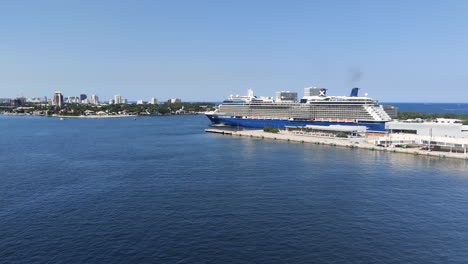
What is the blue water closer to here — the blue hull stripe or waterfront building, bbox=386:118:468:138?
waterfront building, bbox=386:118:468:138

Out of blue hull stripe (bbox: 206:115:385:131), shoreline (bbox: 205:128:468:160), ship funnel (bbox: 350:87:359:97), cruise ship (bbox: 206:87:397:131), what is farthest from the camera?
ship funnel (bbox: 350:87:359:97)

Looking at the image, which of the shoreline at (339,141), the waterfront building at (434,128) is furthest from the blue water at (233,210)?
the waterfront building at (434,128)

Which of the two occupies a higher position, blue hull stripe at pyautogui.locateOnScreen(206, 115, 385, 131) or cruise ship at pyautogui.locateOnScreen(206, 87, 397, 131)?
cruise ship at pyautogui.locateOnScreen(206, 87, 397, 131)

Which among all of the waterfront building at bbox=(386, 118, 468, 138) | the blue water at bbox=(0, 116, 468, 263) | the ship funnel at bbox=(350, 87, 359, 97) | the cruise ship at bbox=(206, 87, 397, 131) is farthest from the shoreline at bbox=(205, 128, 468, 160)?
the ship funnel at bbox=(350, 87, 359, 97)

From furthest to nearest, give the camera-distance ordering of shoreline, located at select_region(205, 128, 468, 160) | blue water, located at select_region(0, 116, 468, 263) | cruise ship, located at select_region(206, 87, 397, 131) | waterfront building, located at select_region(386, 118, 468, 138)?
cruise ship, located at select_region(206, 87, 397, 131)
waterfront building, located at select_region(386, 118, 468, 138)
shoreline, located at select_region(205, 128, 468, 160)
blue water, located at select_region(0, 116, 468, 263)

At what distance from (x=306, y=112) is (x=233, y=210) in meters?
68.9

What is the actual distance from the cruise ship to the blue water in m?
33.1

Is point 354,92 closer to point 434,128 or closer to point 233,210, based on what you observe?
point 434,128

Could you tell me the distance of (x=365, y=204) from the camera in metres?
29.6

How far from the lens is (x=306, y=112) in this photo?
93.0 metres

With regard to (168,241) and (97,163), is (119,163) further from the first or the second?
(168,241)

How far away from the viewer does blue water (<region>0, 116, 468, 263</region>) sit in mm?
20828

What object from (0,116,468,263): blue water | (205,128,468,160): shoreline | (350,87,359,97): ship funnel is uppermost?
(350,87,359,97): ship funnel

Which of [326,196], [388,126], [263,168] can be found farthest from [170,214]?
[388,126]
